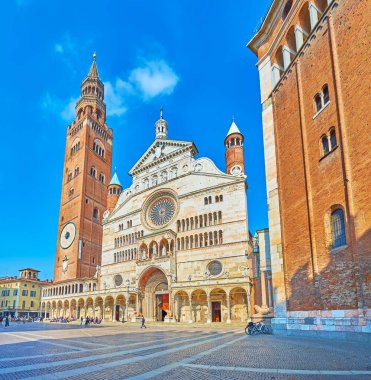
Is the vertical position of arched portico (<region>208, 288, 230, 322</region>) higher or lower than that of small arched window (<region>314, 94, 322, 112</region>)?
lower

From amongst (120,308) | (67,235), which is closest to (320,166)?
(120,308)

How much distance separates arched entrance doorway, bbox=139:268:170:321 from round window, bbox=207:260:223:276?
683 cm

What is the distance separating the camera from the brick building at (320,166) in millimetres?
13219

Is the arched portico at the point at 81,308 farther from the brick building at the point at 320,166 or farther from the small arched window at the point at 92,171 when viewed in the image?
the brick building at the point at 320,166

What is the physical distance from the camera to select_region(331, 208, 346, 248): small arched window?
1421cm

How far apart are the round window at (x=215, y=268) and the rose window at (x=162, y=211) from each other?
8850 mm

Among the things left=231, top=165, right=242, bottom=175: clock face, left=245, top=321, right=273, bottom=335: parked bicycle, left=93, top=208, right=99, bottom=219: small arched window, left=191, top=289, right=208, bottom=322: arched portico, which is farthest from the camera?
left=93, top=208, right=99, bottom=219: small arched window

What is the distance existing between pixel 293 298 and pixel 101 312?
36437 millimetres

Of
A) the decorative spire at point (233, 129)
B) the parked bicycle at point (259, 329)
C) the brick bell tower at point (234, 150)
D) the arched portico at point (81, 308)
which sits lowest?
the arched portico at point (81, 308)

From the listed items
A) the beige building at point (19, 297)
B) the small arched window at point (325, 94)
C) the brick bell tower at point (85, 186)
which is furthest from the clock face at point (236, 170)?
the beige building at point (19, 297)

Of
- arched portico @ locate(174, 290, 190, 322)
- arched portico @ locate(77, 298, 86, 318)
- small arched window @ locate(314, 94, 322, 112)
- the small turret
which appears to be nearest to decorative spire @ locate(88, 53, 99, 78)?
the small turret

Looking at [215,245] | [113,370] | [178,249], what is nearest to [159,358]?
[113,370]

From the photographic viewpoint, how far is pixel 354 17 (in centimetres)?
1450

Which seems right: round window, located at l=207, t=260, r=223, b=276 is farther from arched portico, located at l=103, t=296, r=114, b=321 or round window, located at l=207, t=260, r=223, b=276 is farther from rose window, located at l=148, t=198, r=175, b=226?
arched portico, located at l=103, t=296, r=114, b=321
